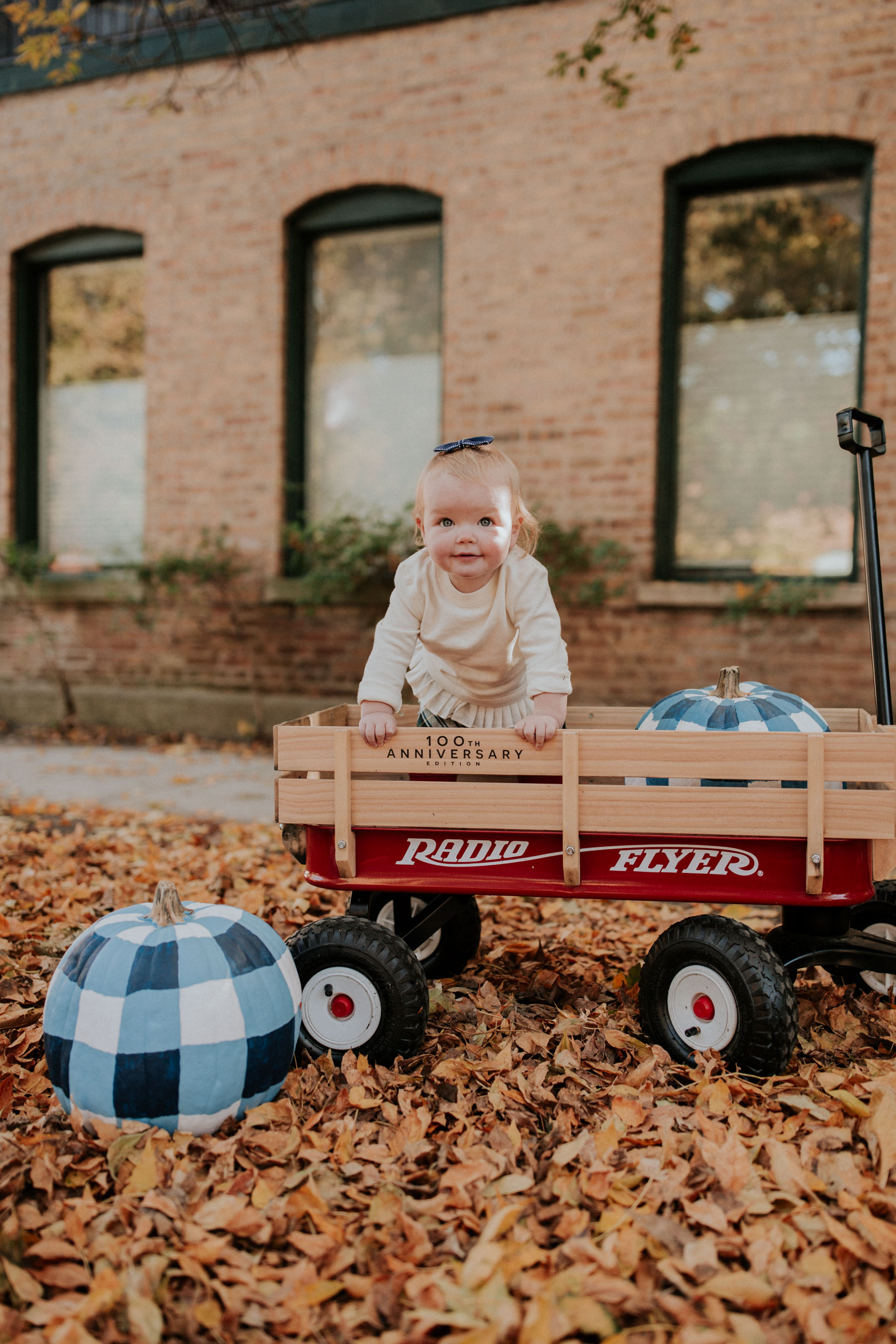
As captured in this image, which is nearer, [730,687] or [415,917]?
[730,687]

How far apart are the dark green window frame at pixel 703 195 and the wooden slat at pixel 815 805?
4645mm

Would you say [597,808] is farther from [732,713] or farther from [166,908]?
[166,908]

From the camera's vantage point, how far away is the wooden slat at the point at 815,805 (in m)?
2.35

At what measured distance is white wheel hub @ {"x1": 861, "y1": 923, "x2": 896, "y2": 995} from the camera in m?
3.05

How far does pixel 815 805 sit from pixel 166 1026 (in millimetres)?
1543

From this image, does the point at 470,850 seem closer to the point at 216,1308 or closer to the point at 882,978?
the point at 216,1308

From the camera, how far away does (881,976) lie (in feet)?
10.1

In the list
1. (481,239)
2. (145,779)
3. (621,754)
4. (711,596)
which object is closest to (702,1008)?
(621,754)

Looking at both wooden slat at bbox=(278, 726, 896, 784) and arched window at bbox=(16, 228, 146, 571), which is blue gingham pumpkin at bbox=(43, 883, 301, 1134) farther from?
arched window at bbox=(16, 228, 146, 571)

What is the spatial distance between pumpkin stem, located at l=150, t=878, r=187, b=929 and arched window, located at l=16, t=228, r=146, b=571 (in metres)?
6.71

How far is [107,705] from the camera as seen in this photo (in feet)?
27.7

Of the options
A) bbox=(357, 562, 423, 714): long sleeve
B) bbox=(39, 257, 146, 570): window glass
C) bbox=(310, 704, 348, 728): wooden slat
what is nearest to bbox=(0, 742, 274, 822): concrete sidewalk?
bbox=(39, 257, 146, 570): window glass

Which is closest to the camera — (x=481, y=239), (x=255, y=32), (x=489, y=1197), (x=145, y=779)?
(x=489, y=1197)

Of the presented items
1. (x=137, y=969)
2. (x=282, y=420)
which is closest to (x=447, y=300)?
(x=282, y=420)
